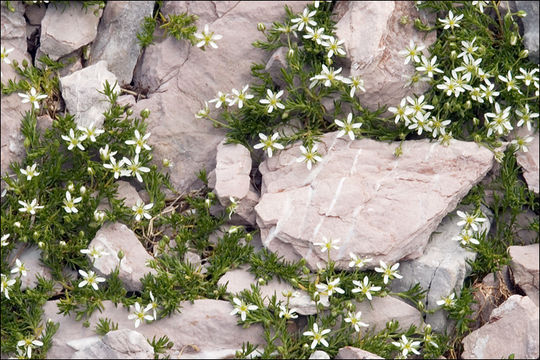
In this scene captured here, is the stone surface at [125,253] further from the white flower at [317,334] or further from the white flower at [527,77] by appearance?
the white flower at [527,77]

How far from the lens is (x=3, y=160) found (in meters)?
7.99

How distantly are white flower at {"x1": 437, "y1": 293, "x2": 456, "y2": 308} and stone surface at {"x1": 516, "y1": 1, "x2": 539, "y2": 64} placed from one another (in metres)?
2.40

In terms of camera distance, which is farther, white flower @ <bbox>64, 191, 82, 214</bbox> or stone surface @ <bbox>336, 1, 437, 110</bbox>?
stone surface @ <bbox>336, 1, 437, 110</bbox>

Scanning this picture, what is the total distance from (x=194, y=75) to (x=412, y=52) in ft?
6.81

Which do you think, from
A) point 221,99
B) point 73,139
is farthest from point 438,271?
point 73,139

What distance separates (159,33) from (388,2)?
225cm

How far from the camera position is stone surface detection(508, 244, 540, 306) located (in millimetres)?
7418

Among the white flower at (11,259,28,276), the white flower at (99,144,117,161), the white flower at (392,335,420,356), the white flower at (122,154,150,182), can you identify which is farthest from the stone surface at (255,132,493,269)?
the white flower at (11,259,28,276)

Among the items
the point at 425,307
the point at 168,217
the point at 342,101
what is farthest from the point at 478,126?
the point at 168,217

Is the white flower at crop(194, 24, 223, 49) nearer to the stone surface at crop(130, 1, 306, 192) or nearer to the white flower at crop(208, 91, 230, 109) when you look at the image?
the stone surface at crop(130, 1, 306, 192)

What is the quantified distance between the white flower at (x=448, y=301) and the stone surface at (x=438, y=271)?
50mm

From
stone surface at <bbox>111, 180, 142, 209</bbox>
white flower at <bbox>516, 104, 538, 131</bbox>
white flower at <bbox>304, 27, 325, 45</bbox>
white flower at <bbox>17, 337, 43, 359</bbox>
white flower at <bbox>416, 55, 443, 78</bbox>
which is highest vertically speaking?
white flower at <bbox>304, 27, 325, 45</bbox>

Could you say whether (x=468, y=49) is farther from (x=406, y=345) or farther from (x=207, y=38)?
(x=406, y=345)

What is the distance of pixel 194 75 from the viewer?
330 inches
